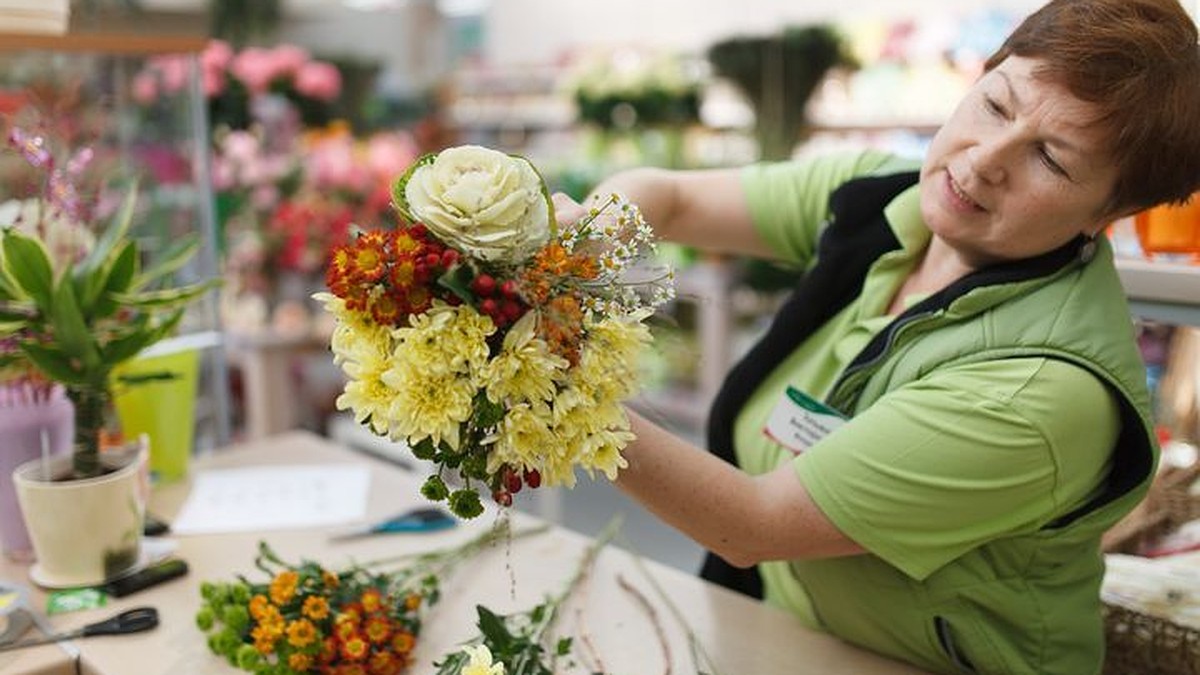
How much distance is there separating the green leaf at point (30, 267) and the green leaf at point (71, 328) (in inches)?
0.6

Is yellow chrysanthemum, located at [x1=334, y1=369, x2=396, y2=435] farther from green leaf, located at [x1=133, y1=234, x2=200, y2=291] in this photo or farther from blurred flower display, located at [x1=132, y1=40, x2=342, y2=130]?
blurred flower display, located at [x1=132, y1=40, x2=342, y2=130]

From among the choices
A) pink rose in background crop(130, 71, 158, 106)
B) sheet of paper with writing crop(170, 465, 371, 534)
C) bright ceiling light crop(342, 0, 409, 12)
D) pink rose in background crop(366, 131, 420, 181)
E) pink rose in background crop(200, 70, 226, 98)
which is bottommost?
sheet of paper with writing crop(170, 465, 371, 534)

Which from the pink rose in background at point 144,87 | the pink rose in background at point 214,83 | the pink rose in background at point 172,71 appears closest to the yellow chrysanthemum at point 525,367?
the pink rose in background at point 172,71

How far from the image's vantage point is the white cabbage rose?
895mm

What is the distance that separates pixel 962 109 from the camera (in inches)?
49.7

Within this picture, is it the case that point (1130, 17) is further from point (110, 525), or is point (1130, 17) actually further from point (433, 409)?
point (110, 525)

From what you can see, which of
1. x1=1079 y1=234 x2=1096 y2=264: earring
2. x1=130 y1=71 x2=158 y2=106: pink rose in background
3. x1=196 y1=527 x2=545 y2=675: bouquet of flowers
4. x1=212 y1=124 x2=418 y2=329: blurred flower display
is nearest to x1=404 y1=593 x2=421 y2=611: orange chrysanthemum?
x1=196 y1=527 x2=545 y2=675: bouquet of flowers

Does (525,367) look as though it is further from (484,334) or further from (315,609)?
(315,609)

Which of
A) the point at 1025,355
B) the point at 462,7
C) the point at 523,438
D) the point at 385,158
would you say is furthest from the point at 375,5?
the point at 523,438

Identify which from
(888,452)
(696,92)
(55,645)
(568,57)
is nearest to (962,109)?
(888,452)

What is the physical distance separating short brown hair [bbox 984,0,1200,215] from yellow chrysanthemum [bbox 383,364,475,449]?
29.4 inches

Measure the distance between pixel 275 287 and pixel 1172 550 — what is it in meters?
2.86

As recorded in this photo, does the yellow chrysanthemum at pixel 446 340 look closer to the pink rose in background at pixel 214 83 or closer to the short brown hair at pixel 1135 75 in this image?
the short brown hair at pixel 1135 75

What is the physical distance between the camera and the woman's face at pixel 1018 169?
1.14 m
